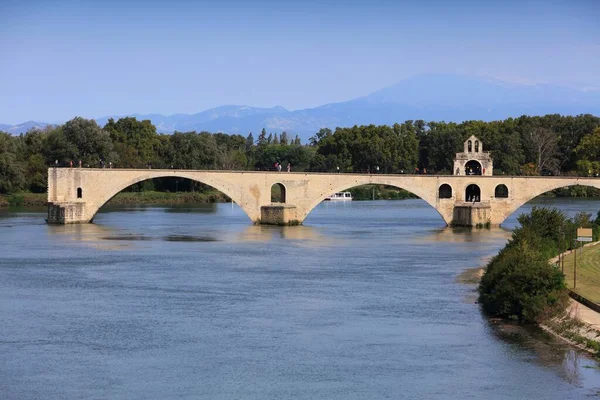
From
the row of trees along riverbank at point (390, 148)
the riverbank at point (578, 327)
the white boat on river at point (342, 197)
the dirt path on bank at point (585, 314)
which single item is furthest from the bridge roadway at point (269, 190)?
the white boat on river at point (342, 197)

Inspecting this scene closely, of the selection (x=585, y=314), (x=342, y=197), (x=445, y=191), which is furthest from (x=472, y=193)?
(x=585, y=314)

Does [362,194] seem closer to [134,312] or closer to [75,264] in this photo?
[75,264]

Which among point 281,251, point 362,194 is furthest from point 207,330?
point 362,194

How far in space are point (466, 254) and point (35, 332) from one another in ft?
85.0

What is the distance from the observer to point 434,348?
1054 inches

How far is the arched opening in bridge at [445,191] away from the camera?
71.3 meters

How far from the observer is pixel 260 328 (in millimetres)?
29391

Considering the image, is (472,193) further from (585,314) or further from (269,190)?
(585,314)

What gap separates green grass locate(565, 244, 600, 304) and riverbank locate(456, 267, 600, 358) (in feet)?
3.51

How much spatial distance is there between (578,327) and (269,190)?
137 feet

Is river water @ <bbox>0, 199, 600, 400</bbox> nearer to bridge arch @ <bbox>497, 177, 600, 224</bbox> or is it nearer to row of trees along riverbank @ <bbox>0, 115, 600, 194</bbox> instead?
bridge arch @ <bbox>497, 177, 600, 224</bbox>

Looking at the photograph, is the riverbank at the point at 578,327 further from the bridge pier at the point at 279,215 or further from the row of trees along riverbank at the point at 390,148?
the row of trees along riverbank at the point at 390,148

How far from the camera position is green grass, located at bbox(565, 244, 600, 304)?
104 feet

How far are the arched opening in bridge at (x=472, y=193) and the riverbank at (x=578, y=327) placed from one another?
42.2m
